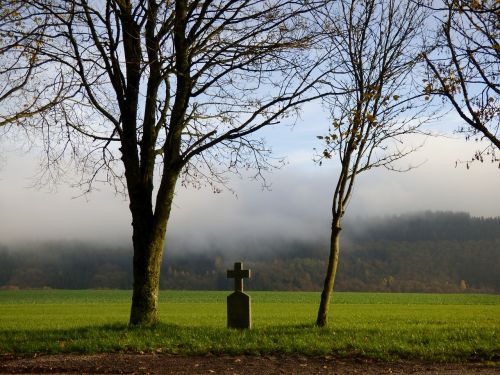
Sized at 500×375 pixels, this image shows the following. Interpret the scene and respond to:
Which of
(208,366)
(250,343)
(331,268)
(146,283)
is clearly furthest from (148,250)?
(208,366)

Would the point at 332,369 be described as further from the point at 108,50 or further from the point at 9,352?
the point at 108,50

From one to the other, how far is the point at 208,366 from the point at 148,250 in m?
5.70

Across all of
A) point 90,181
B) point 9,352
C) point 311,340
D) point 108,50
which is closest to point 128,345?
point 9,352

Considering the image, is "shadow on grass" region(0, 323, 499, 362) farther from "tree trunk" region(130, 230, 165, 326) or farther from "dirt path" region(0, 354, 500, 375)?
"tree trunk" region(130, 230, 165, 326)

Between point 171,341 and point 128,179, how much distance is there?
17.1 ft

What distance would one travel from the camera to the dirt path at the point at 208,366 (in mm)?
10516

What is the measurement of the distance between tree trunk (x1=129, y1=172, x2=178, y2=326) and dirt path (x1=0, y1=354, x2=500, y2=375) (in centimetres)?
389

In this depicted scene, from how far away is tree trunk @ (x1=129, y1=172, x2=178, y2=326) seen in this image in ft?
52.5

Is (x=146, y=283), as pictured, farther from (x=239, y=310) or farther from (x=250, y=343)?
(x=250, y=343)

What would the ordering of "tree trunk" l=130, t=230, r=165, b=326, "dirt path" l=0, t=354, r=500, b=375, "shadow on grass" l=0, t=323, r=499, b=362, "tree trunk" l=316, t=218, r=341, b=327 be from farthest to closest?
"tree trunk" l=316, t=218, r=341, b=327 → "tree trunk" l=130, t=230, r=165, b=326 → "shadow on grass" l=0, t=323, r=499, b=362 → "dirt path" l=0, t=354, r=500, b=375

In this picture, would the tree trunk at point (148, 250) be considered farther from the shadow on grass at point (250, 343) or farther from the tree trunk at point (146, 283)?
the shadow on grass at point (250, 343)

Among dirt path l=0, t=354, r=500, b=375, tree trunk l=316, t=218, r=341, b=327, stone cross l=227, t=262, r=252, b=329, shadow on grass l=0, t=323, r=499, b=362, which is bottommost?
dirt path l=0, t=354, r=500, b=375

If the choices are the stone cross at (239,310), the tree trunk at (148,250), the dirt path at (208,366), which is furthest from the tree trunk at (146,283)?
the dirt path at (208,366)

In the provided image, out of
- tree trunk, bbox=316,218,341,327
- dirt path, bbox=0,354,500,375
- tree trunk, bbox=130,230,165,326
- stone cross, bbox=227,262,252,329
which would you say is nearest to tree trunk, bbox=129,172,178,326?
tree trunk, bbox=130,230,165,326
